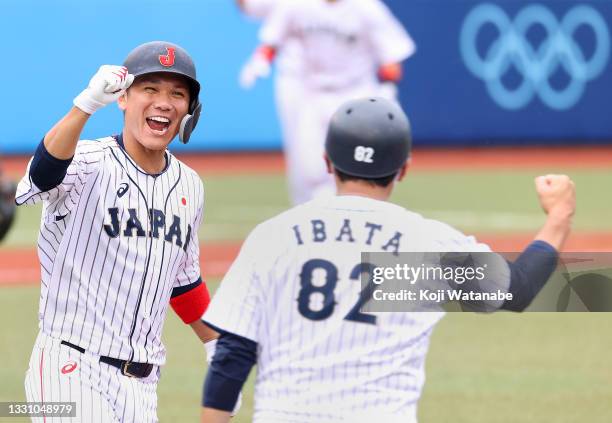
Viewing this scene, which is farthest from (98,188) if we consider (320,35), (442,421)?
(320,35)

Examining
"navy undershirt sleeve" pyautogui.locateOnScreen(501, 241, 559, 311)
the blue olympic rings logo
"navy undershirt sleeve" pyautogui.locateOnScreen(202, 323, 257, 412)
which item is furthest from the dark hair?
the blue olympic rings logo

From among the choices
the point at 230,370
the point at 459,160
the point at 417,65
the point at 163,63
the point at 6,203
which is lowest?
the point at 230,370

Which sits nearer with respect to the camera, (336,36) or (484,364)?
(484,364)

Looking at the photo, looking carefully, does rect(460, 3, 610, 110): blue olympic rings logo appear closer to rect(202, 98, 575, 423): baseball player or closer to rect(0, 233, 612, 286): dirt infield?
rect(0, 233, 612, 286): dirt infield

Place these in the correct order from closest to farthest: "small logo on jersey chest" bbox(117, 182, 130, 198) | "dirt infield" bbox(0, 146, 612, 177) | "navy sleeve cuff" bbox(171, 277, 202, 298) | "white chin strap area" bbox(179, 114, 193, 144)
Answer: "small logo on jersey chest" bbox(117, 182, 130, 198) → "white chin strap area" bbox(179, 114, 193, 144) → "navy sleeve cuff" bbox(171, 277, 202, 298) → "dirt infield" bbox(0, 146, 612, 177)

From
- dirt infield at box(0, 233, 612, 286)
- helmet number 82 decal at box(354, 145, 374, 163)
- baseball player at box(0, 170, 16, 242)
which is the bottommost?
helmet number 82 decal at box(354, 145, 374, 163)

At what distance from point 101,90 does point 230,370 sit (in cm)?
120

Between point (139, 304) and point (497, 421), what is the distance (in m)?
3.76

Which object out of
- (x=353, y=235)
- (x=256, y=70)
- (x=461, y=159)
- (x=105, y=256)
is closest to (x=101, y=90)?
(x=105, y=256)

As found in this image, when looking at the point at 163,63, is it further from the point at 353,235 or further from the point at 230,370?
the point at 230,370

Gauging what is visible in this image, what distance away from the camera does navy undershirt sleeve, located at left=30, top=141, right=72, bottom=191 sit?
4.86 meters

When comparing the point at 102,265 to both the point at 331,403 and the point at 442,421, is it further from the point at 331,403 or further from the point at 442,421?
the point at 442,421

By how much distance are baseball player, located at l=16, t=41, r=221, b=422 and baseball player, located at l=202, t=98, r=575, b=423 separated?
0.97 m

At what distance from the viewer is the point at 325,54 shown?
15000 mm
